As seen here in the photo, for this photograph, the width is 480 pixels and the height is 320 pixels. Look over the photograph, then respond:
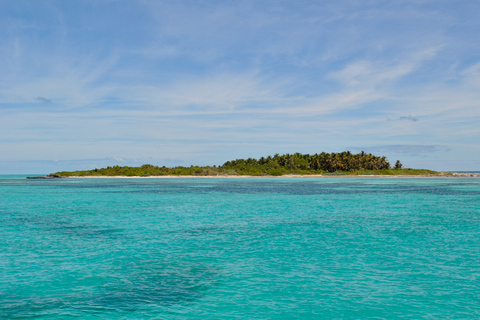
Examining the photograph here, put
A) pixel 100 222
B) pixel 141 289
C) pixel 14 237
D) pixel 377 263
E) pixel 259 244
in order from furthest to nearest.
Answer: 1. pixel 100 222
2. pixel 14 237
3. pixel 259 244
4. pixel 377 263
5. pixel 141 289

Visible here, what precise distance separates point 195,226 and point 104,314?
21.3m

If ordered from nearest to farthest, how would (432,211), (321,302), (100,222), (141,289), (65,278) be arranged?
(321,302)
(141,289)
(65,278)
(100,222)
(432,211)

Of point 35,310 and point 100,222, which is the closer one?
point 35,310

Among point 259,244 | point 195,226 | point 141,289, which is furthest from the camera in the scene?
point 195,226

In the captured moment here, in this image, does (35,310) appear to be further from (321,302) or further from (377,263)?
(377,263)

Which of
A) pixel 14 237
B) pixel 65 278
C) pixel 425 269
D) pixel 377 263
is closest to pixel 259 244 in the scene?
pixel 377 263

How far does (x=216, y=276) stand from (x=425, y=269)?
11.0m

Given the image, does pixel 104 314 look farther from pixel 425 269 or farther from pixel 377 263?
pixel 425 269

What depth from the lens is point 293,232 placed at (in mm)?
31469

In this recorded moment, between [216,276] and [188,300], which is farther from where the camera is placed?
[216,276]

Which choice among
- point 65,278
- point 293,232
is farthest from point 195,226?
point 65,278

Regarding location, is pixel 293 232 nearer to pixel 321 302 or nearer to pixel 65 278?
pixel 321 302

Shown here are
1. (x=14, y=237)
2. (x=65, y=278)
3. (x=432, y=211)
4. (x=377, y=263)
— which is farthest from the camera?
(x=432, y=211)

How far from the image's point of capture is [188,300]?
15617mm
